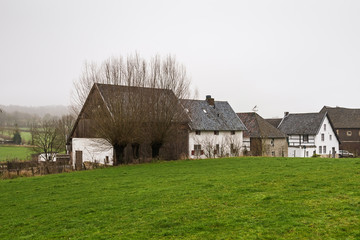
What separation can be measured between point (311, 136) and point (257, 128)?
9993 millimetres

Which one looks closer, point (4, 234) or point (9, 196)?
point (4, 234)

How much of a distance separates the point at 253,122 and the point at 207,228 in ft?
137

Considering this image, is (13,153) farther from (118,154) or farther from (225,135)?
Answer: (118,154)

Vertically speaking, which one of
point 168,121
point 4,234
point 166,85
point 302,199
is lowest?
point 4,234

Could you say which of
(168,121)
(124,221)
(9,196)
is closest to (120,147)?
(168,121)

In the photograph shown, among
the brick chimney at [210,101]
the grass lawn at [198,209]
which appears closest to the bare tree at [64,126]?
the brick chimney at [210,101]

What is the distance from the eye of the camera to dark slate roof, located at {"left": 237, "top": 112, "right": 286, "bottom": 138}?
1869 inches

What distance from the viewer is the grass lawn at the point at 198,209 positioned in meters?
8.39

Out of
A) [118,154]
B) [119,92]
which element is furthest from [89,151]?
[119,92]

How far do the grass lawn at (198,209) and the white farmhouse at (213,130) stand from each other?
2216 cm

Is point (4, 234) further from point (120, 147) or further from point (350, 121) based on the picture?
→ point (350, 121)

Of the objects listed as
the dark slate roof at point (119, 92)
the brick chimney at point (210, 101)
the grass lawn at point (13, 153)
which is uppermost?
the brick chimney at point (210, 101)

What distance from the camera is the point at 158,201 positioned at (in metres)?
12.3

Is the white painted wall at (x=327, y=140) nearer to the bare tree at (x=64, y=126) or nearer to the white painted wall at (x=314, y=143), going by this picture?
the white painted wall at (x=314, y=143)
